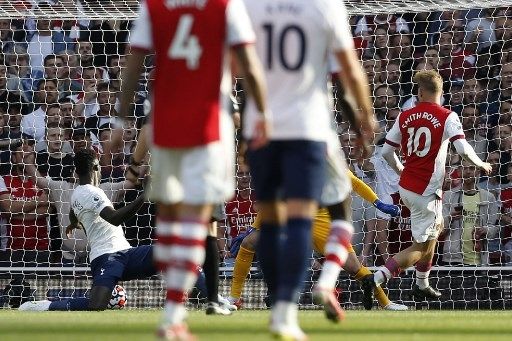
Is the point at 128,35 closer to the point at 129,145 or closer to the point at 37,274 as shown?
the point at 129,145

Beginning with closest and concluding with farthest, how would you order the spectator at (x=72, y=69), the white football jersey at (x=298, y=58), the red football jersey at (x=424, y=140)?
the white football jersey at (x=298, y=58) < the red football jersey at (x=424, y=140) < the spectator at (x=72, y=69)

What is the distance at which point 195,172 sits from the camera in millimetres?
6250

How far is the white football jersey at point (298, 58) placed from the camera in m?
6.78

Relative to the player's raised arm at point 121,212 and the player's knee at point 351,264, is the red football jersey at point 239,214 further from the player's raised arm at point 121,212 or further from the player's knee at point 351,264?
the player's raised arm at point 121,212

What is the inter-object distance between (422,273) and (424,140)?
135 centimetres

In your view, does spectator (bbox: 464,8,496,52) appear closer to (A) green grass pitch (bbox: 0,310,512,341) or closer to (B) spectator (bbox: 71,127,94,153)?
(B) spectator (bbox: 71,127,94,153)

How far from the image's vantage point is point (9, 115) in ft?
51.1

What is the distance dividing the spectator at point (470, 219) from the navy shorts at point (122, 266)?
4850 mm

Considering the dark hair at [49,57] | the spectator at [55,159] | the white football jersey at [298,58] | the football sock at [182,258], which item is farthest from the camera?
the dark hair at [49,57]

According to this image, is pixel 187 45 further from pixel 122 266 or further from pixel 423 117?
pixel 423 117

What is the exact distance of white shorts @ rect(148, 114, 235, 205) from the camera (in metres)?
6.22

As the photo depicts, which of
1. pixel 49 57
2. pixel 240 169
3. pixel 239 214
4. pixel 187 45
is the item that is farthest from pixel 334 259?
pixel 49 57

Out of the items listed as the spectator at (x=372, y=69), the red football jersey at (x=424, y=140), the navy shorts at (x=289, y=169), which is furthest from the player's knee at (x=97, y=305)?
the spectator at (x=372, y=69)

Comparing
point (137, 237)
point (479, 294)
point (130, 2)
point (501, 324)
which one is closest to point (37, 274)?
point (137, 237)
